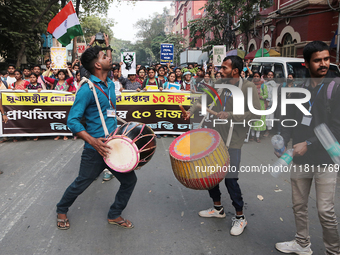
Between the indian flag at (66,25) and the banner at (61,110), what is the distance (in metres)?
1.54

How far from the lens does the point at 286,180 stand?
5000 mm

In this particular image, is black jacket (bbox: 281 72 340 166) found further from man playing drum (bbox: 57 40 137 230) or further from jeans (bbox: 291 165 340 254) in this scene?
man playing drum (bbox: 57 40 137 230)

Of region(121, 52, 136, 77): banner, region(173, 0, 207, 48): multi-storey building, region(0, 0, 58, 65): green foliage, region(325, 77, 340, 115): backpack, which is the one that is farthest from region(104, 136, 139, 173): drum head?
region(173, 0, 207, 48): multi-storey building

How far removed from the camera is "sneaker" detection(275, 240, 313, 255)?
113 inches

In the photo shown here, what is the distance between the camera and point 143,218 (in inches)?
143

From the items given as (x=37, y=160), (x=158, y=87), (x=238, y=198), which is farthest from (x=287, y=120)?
(x=158, y=87)

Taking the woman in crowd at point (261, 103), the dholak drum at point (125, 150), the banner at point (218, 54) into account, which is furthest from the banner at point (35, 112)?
the banner at point (218, 54)

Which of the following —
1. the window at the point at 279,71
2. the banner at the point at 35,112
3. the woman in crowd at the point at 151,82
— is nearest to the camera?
the banner at the point at 35,112

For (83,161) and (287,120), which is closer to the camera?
(287,120)

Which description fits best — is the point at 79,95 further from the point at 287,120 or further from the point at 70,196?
the point at 287,120

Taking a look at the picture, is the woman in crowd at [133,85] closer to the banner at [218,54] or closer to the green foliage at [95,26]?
the banner at [218,54]

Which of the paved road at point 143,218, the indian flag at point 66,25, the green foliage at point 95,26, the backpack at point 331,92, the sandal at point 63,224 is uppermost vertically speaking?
the green foliage at point 95,26

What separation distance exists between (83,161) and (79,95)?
75 cm

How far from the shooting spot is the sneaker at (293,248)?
113 inches
